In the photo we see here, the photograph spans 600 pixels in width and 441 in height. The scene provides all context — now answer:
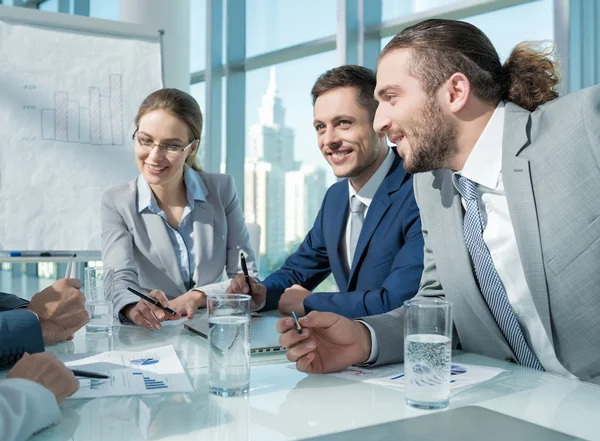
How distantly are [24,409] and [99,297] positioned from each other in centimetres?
90

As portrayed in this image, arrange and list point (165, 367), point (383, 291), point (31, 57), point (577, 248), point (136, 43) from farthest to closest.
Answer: point (136, 43), point (31, 57), point (383, 291), point (577, 248), point (165, 367)

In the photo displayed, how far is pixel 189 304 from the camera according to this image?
6.55ft

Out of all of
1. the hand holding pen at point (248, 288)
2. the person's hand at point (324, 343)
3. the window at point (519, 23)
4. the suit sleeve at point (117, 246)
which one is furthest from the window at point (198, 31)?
the person's hand at point (324, 343)

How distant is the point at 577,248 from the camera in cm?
141

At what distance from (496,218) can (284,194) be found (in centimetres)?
405

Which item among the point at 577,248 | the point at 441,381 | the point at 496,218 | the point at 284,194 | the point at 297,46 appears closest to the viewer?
the point at 441,381

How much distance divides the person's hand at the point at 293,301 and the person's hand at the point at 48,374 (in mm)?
1051

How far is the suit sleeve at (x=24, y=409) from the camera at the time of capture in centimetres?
86

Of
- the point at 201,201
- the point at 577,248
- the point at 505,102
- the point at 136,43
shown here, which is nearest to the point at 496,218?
the point at 577,248

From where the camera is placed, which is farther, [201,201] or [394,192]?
[201,201]

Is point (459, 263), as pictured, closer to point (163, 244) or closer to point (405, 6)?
point (163, 244)

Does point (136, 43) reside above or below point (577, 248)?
above

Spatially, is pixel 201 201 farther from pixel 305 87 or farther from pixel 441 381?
pixel 305 87

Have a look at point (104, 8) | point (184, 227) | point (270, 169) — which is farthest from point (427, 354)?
point (104, 8)
